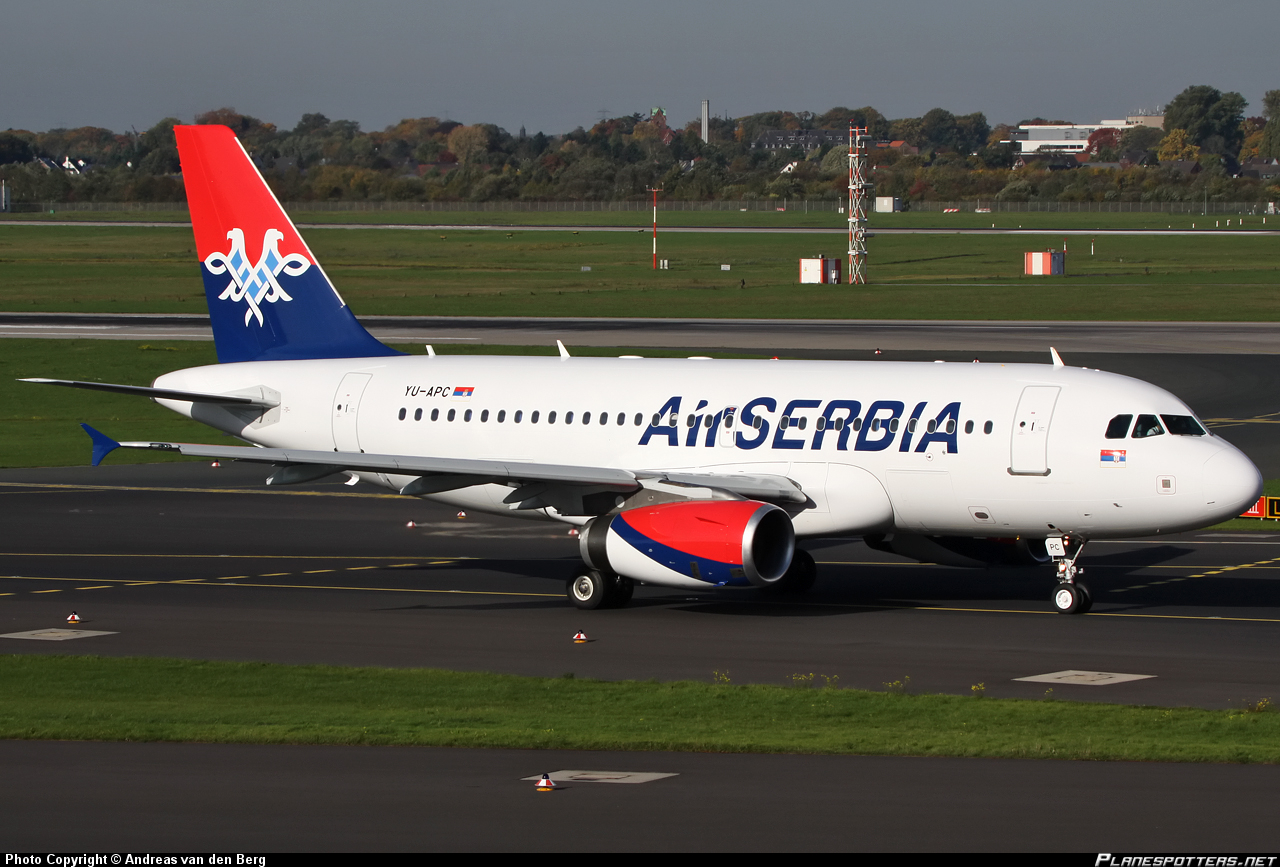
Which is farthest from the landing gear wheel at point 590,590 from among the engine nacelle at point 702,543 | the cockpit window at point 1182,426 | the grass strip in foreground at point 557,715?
the cockpit window at point 1182,426

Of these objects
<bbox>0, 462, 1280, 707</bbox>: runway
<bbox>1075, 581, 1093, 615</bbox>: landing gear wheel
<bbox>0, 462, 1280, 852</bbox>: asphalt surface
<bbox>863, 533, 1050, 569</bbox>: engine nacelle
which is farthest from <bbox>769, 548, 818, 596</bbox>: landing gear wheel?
<bbox>1075, 581, 1093, 615</bbox>: landing gear wheel

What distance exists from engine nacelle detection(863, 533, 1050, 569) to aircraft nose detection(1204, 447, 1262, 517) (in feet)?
15.6

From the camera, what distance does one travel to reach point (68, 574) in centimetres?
3825

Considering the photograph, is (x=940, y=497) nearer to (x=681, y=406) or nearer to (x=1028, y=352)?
(x=681, y=406)

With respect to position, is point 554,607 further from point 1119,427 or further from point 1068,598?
point 1119,427

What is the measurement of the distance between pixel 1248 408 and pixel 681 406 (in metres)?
38.3

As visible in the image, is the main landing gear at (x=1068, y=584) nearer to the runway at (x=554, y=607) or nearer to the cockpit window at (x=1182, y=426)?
the runway at (x=554, y=607)

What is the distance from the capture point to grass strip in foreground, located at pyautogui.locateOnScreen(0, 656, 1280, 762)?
21750mm

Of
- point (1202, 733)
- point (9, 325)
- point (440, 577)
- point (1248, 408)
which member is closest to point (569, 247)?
point (9, 325)

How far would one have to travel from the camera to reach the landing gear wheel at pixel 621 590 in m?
34.9

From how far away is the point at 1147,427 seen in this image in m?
32.5

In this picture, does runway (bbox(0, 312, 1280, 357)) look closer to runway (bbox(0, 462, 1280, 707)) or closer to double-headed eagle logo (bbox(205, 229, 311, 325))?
runway (bbox(0, 462, 1280, 707))
